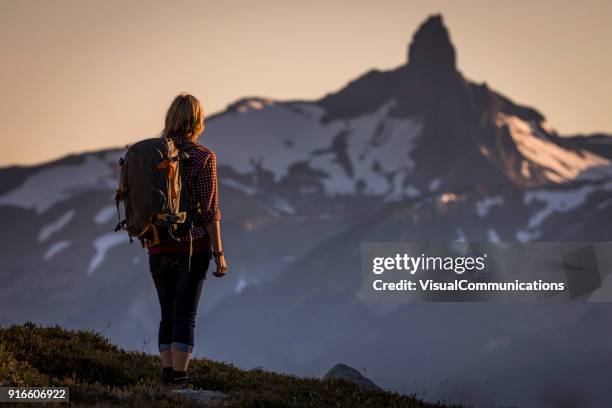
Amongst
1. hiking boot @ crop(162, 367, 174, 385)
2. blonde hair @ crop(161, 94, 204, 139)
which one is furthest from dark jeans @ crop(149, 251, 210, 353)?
blonde hair @ crop(161, 94, 204, 139)

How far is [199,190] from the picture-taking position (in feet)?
42.1

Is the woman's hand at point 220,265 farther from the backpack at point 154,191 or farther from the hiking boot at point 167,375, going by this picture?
the hiking boot at point 167,375

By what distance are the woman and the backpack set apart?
148 mm

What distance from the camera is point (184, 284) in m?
12.8

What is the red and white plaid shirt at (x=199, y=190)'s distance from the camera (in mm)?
12734

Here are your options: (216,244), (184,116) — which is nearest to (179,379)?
(216,244)

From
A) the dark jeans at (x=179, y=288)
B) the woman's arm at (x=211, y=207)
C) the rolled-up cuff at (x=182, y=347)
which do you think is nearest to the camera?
the woman's arm at (x=211, y=207)

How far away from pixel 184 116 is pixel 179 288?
215 centimetres

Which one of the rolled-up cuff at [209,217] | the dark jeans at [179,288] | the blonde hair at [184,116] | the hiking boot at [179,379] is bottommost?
the hiking boot at [179,379]

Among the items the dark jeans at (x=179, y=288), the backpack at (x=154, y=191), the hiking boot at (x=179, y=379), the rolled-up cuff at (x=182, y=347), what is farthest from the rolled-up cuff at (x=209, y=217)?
the hiking boot at (x=179, y=379)

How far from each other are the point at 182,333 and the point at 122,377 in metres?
1.84

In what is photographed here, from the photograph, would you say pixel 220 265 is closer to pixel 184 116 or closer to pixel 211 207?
pixel 211 207

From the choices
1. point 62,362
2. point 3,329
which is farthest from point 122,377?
point 3,329

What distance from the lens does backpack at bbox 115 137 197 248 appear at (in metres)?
12.5
